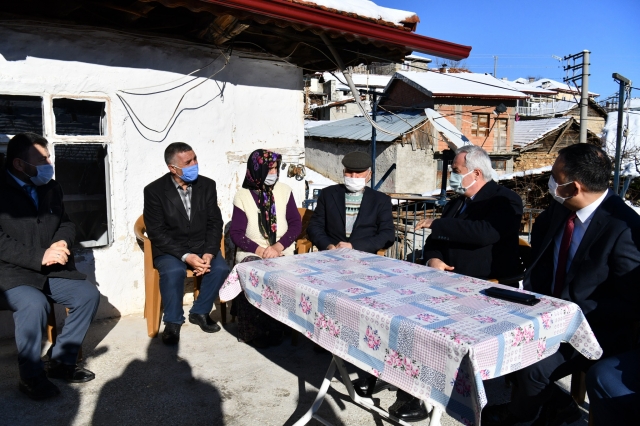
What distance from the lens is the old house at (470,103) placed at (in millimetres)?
19891

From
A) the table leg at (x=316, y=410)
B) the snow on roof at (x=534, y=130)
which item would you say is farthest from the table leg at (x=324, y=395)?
the snow on roof at (x=534, y=130)

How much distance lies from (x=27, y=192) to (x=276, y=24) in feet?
7.28

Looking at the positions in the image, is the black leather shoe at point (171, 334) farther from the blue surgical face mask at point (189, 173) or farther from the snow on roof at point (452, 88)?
the snow on roof at point (452, 88)

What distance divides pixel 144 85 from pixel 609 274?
3823mm

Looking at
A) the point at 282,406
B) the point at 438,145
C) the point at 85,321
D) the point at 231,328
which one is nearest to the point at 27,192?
the point at 85,321

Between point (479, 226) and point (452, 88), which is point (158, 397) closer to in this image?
point (479, 226)

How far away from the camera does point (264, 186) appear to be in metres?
4.19

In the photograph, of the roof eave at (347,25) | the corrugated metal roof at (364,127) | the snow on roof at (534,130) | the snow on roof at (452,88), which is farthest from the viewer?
the snow on roof at (534,130)

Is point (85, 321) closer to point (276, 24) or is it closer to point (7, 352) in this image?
point (7, 352)

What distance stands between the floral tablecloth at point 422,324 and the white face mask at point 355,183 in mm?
1179

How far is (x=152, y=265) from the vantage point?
4.00 m

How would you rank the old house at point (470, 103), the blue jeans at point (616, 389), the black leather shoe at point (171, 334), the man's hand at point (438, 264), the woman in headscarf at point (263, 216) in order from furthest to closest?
the old house at point (470, 103) → the woman in headscarf at point (263, 216) → the black leather shoe at point (171, 334) → the man's hand at point (438, 264) → the blue jeans at point (616, 389)

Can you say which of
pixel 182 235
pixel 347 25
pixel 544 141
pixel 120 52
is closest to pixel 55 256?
pixel 182 235

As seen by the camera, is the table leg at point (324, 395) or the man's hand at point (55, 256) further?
the man's hand at point (55, 256)
